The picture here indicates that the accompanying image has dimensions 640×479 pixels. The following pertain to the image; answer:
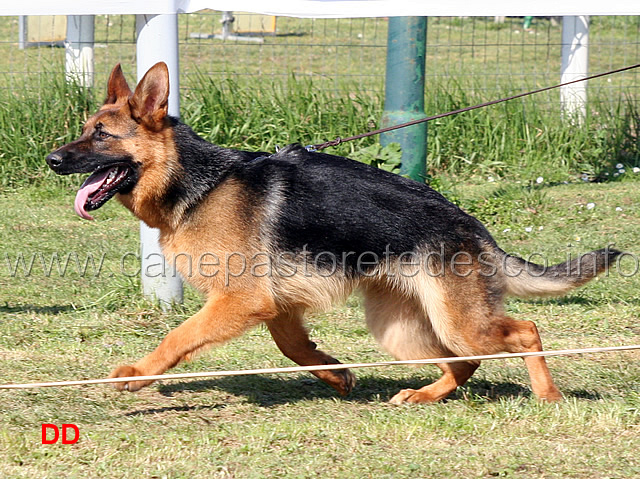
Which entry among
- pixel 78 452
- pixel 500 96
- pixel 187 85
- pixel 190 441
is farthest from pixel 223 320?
pixel 500 96

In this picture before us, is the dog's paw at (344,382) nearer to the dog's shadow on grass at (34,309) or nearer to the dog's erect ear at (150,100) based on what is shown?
the dog's erect ear at (150,100)

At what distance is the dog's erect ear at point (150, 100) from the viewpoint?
3916 mm

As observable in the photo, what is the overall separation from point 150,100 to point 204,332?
110 cm

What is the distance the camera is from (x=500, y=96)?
8.92 meters

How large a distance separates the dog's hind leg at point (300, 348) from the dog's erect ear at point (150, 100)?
113cm

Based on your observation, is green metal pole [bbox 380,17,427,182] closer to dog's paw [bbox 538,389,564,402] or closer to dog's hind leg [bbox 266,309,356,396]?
dog's hind leg [bbox 266,309,356,396]

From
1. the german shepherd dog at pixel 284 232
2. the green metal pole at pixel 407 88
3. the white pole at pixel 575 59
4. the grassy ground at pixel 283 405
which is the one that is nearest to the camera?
the grassy ground at pixel 283 405

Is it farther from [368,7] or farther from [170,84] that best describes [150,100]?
[368,7]

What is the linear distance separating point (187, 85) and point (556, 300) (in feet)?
15.0

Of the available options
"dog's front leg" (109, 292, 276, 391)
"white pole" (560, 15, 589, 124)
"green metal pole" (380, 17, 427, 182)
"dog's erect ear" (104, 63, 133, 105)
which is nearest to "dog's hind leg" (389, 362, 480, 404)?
"dog's front leg" (109, 292, 276, 391)

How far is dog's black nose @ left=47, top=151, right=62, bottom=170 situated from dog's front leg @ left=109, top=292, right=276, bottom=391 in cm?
90

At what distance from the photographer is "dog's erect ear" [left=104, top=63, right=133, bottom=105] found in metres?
4.14

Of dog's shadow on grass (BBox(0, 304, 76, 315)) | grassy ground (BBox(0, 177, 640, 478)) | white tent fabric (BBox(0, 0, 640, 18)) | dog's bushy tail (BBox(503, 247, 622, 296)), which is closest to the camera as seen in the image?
grassy ground (BBox(0, 177, 640, 478))

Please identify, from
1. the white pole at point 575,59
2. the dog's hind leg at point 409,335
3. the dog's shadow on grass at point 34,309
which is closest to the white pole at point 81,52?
the dog's shadow on grass at point 34,309
